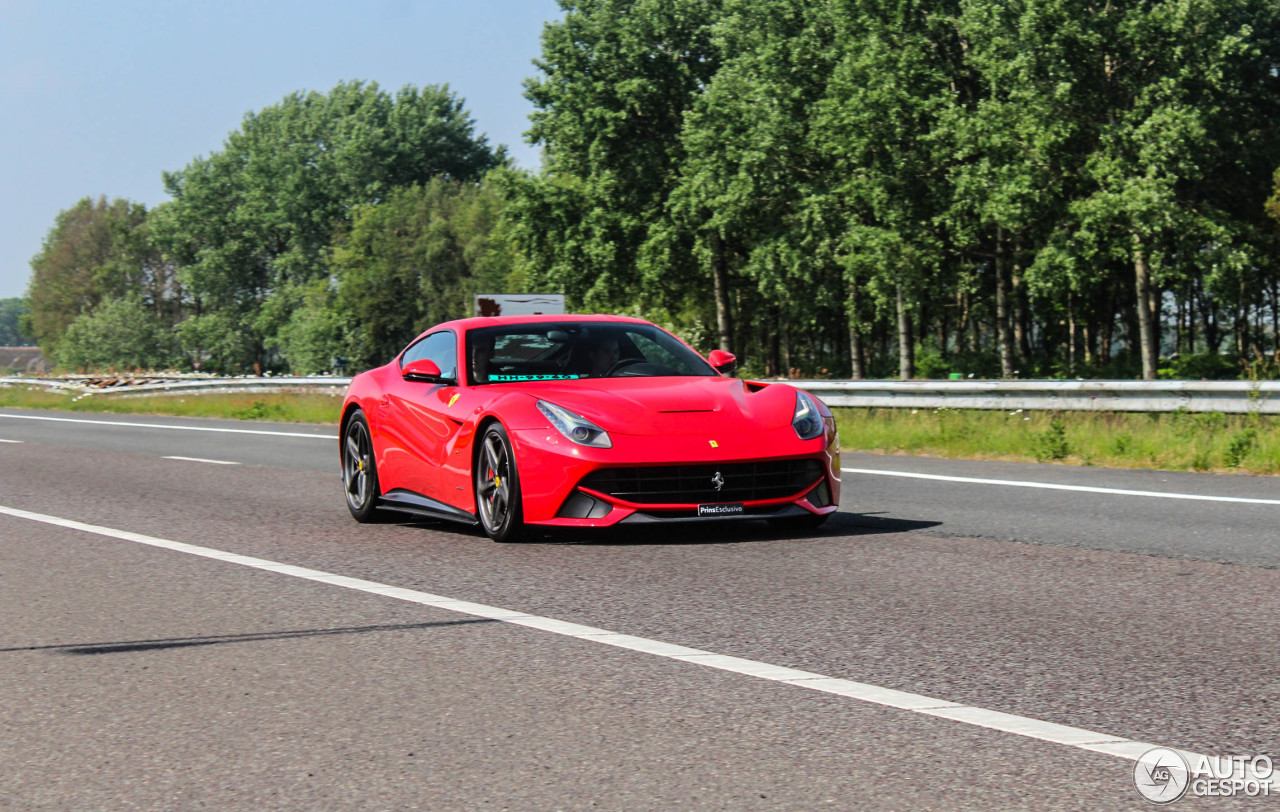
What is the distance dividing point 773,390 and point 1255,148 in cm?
4670

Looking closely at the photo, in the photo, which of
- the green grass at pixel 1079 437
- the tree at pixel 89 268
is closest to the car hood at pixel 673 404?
the green grass at pixel 1079 437

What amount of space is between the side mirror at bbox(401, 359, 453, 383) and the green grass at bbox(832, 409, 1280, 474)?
7364 millimetres

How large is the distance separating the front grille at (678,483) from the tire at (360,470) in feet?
7.73

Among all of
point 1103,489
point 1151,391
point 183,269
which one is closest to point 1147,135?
point 1151,391

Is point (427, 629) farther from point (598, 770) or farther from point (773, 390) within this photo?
point (773, 390)

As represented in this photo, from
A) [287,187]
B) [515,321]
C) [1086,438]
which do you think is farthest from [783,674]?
[287,187]

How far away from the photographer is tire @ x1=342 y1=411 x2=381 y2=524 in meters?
10.1

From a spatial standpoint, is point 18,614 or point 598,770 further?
point 18,614

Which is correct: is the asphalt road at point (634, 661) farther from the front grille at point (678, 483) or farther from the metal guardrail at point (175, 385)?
the metal guardrail at point (175, 385)

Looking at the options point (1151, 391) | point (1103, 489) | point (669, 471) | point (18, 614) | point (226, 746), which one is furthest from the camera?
point (1151, 391)

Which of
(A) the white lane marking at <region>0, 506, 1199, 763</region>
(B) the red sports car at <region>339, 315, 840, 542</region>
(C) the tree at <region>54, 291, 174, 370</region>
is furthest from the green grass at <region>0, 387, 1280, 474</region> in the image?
(C) the tree at <region>54, 291, 174, 370</region>

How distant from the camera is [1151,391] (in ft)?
52.8

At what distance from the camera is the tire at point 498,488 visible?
8523 mm

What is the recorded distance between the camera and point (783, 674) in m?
5.02
